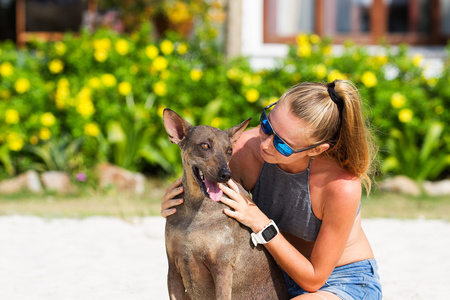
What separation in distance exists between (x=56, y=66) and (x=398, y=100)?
4.81m

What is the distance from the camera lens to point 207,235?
273 cm

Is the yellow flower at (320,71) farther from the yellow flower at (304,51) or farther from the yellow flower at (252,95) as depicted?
the yellow flower at (252,95)

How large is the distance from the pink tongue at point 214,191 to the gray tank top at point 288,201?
0.56 meters

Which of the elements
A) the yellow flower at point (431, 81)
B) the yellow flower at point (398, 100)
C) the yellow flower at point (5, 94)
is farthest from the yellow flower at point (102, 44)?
the yellow flower at point (431, 81)

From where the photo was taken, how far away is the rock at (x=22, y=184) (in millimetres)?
7512

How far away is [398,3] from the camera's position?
1125 centimetres

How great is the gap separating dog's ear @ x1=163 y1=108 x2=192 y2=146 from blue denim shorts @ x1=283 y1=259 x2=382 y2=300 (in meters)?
1.12

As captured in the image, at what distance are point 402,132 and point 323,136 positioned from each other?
5.28m

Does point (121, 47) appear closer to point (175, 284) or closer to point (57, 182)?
point (57, 182)

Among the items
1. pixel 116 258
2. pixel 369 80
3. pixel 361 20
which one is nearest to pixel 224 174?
pixel 116 258

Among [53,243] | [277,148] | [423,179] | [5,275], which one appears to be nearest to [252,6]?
[423,179]

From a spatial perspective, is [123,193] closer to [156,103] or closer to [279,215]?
[156,103]

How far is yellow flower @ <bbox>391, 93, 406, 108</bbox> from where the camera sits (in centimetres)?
765

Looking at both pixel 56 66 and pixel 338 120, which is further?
pixel 56 66
